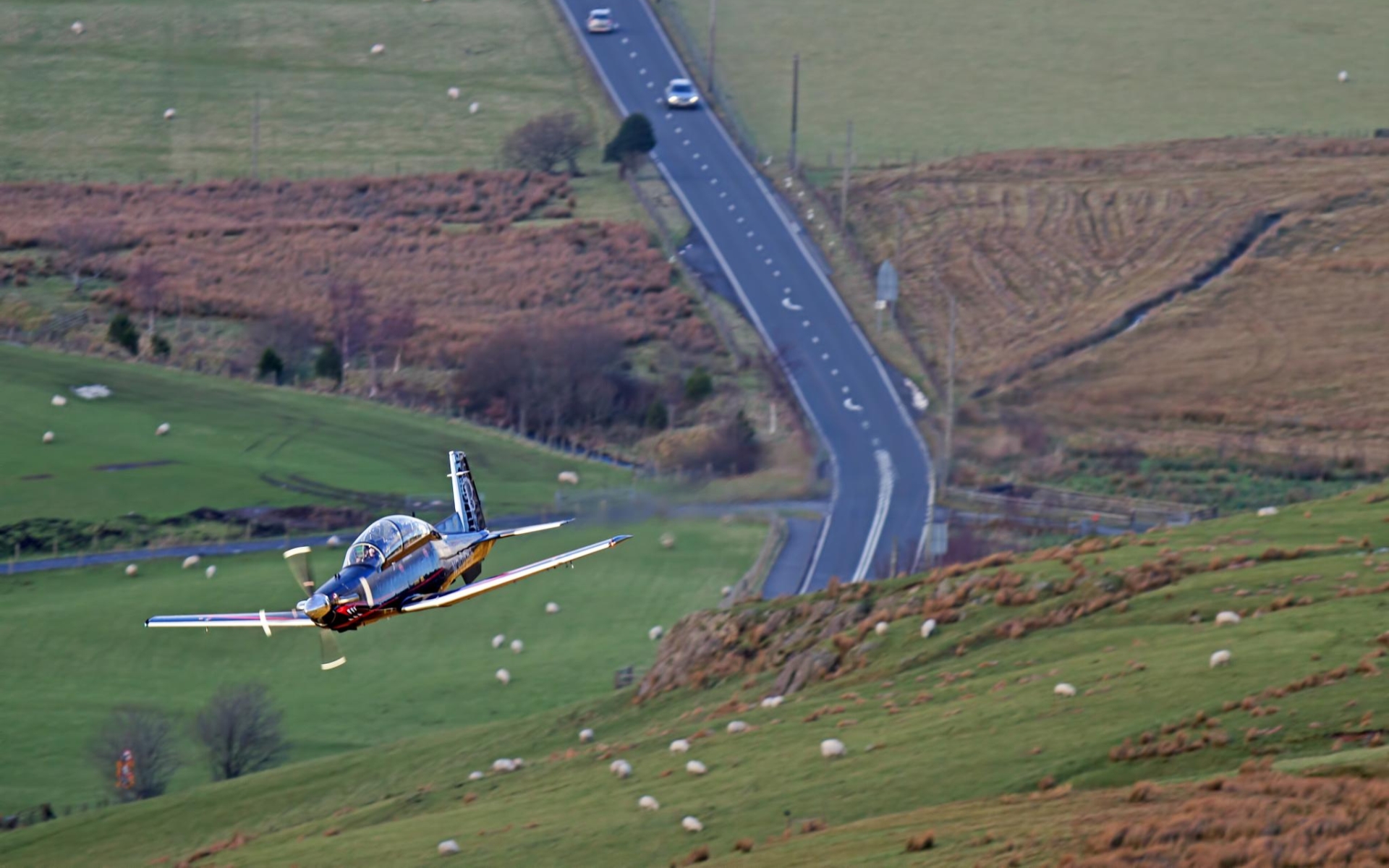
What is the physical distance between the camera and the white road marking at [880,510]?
318 ft

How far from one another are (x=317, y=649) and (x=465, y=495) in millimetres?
43750

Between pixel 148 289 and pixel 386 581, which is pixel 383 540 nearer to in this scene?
pixel 386 581

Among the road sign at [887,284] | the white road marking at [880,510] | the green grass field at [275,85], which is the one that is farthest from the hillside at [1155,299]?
the green grass field at [275,85]

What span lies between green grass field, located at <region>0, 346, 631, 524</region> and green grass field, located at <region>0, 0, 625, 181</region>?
51087 mm

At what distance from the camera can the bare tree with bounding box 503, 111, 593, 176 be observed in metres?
162

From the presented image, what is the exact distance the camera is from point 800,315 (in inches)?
5212

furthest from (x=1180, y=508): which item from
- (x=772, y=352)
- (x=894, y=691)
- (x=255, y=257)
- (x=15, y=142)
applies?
(x=15, y=142)

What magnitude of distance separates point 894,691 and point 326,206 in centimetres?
10429

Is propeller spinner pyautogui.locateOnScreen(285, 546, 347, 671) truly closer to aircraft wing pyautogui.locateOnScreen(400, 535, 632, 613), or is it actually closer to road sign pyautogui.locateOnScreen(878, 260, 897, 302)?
aircraft wing pyautogui.locateOnScreen(400, 535, 632, 613)

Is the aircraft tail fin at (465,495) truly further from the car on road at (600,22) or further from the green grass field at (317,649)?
the car on road at (600,22)

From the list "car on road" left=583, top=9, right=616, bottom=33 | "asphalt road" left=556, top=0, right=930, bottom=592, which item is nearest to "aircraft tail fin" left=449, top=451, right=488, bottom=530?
"asphalt road" left=556, top=0, right=930, bottom=592

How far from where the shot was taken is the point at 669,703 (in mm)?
76250

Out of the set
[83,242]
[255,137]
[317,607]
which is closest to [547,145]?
[255,137]

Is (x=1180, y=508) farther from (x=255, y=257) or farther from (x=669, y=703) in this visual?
(x=255, y=257)
